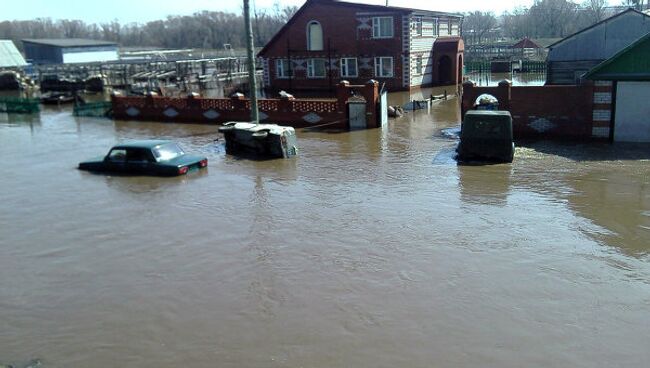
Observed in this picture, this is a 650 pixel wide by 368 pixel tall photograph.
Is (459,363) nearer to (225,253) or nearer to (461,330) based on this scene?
(461,330)

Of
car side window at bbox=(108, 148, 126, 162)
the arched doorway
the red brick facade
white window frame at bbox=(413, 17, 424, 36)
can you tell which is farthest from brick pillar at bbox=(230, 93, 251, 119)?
the arched doorway

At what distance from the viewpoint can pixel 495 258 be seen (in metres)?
11.0

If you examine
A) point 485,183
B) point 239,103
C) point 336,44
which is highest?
point 336,44

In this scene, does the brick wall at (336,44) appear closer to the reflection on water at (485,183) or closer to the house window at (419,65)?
the house window at (419,65)

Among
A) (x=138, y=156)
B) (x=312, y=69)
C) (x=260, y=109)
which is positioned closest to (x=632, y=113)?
(x=260, y=109)

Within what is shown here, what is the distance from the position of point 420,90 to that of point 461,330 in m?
37.6

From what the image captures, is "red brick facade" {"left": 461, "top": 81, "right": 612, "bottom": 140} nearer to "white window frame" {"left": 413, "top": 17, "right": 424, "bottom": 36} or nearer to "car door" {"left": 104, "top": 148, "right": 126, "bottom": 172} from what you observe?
"car door" {"left": 104, "top": 148, "right": 126, "bottom": 172}

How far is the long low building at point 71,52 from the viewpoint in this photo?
9338 centimetres

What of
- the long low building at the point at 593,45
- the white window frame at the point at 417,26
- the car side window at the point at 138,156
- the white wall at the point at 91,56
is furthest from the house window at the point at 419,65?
the white wall at the point at 91,56

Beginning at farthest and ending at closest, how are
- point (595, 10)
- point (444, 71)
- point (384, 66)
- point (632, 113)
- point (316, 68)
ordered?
point (595, 10) → point (444, 71) → point (316, 68) → point (384, 66) → point (632, 113)

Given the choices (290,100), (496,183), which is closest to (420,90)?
(290,100)

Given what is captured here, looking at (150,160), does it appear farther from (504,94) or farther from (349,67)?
(349,67)

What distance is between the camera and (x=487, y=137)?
61.7 feet

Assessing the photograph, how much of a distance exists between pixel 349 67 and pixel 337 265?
117 feet
